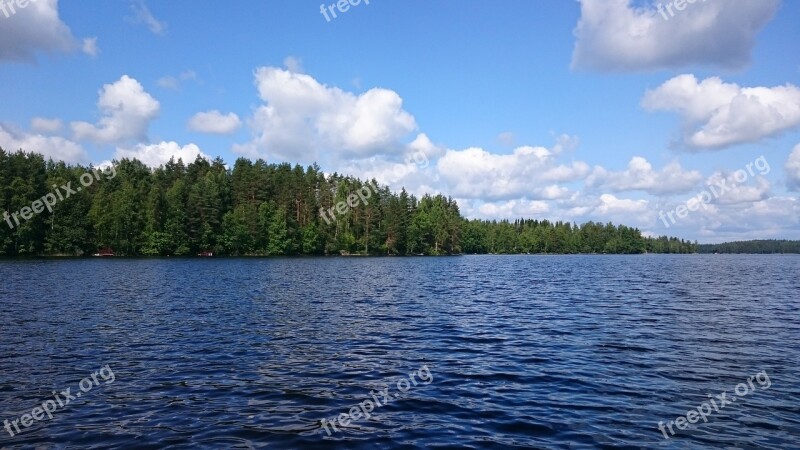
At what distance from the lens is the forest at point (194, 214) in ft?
407

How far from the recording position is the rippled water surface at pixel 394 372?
1397cm

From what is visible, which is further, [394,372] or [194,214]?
[194,214]

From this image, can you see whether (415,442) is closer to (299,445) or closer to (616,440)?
(299,445)

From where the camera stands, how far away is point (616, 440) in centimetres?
1348

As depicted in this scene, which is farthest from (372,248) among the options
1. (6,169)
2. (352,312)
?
(352,312)

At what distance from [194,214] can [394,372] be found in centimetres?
13823

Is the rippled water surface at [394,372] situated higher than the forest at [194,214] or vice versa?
the forest at [194,214]

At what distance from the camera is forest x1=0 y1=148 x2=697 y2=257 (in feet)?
407

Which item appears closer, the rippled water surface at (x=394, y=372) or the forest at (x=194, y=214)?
the rippled water surface at (x=394, y=372)

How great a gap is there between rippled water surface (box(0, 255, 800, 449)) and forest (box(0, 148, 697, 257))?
3893 inches

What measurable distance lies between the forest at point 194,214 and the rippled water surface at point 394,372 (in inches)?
3893

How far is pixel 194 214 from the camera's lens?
14525 centimetres

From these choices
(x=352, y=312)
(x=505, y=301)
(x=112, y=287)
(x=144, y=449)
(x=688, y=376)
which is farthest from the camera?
(x=112, y=287)

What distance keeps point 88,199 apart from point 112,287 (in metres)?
104
